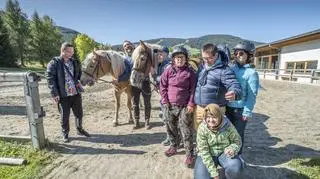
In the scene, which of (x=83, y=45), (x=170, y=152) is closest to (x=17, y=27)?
(x=83, y=45)

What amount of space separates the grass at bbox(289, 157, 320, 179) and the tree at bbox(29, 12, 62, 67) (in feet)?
174

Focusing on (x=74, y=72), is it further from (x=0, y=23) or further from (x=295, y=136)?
(x=0, y=23)

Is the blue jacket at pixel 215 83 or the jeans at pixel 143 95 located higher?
the blue jacket at pixel 215 83

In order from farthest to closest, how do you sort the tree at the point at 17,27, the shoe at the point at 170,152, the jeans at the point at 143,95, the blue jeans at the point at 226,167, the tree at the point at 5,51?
1. the tree at the point at 17,27
2. the tree at the point at 5,51
3. the jeans at the point at 143,95
4. the shoe at the point at 170,152
5. the blue jeans at the point at 226,167

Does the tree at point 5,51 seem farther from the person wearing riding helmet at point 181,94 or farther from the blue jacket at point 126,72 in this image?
the person wearing riding helmet at point 181,94

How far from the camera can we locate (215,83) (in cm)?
361

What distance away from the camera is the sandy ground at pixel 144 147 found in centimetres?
400

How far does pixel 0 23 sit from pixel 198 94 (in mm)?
42999

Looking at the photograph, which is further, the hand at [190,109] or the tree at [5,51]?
the tree at [5,51]

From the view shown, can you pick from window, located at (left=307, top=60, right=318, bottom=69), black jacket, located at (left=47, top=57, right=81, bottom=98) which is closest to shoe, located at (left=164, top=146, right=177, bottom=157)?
black jacket, located at (left=47, top=57, right=81, bottom=98)

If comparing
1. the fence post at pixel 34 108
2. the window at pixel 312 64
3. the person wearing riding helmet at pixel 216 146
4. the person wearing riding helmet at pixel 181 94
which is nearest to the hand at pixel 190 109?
the person wearing riding helmet at pixel 181 94

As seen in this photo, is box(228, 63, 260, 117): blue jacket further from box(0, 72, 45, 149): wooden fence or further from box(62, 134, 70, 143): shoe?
box(62, 134, 70, 143): shoe

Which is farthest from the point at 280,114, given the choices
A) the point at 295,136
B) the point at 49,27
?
the point at 49,27

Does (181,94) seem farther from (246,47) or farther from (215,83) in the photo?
(246,47)
